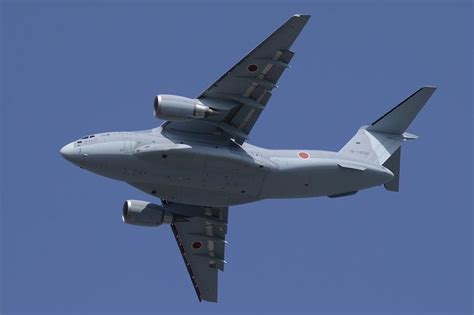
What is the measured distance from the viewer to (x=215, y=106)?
39.3 metres

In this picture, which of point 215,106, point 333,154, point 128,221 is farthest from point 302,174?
point 128,221

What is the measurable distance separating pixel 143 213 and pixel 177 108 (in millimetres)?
6707

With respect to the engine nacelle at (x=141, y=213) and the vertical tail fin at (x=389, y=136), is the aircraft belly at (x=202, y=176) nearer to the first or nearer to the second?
the engine nacelle at (x=141, y=213)

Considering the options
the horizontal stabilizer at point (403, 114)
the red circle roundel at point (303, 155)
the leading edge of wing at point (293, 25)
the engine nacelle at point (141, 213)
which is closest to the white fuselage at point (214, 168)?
the red circle roundel at point (303, 155)

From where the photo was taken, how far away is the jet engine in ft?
143

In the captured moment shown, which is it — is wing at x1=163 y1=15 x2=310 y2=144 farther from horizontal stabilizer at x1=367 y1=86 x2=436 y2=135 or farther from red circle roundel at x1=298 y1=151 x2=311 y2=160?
horizontal stabilizer at x1=367 y1=86 x2=436 y2=135

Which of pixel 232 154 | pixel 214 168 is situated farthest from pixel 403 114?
pixel 214 168

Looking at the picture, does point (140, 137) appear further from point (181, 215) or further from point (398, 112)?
point (398, 112)

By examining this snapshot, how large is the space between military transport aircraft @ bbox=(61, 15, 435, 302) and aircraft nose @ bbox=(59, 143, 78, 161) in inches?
1.4

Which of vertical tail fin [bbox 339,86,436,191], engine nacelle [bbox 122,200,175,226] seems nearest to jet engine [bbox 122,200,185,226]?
engine nacelle [bbox 122,200,175,226]

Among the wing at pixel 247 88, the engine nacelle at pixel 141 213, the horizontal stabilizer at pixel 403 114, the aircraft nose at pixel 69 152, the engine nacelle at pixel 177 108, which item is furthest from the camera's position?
the engine nacelle at pixel 141 213

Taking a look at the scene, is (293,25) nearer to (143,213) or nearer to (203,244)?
(143,213)

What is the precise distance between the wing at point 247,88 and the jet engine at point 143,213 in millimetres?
4746

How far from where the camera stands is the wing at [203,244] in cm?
4522
